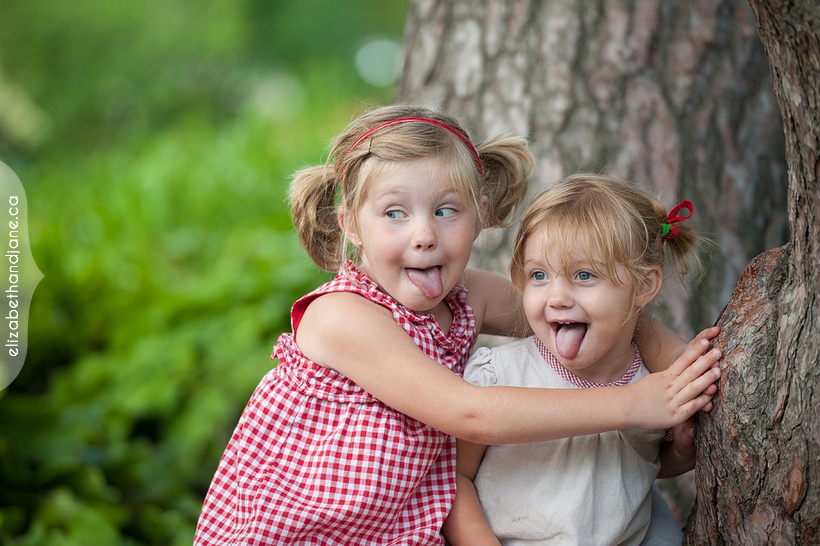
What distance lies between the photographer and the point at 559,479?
1.93m

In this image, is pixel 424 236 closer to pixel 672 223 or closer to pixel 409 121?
pixel 409 121

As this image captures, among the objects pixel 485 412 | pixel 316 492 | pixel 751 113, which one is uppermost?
pixel 751 113

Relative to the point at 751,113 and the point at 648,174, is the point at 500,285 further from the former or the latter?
the point at 751,113

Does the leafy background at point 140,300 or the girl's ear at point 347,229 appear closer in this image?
the girl's ear at point 347,229

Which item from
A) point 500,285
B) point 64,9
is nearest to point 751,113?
point 500,285

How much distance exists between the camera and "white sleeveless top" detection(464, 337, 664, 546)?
1897 millimetres

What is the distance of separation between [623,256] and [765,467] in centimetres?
50

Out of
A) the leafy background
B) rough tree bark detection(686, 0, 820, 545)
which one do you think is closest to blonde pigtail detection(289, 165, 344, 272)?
the leafy background

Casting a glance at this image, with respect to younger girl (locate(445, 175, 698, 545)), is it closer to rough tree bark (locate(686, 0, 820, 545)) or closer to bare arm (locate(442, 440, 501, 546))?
bare arm (locate(442, 440, 501, 546))

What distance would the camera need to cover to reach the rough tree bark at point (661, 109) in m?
2.86

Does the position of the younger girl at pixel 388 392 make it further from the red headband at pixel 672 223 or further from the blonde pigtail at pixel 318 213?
the red headband at pixel 672 223

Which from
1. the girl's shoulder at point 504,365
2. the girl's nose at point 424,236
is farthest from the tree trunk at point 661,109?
the girl's nose at point 424,236

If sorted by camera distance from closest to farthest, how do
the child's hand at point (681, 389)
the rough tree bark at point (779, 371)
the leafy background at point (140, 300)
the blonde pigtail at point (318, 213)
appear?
the rough tree bark at point (779, 371) < the child's hand at point (681, 389) < the blonde pigtail at point (318, 213) < the leafy background at point (140, 300)

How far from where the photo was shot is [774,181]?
2.97m
